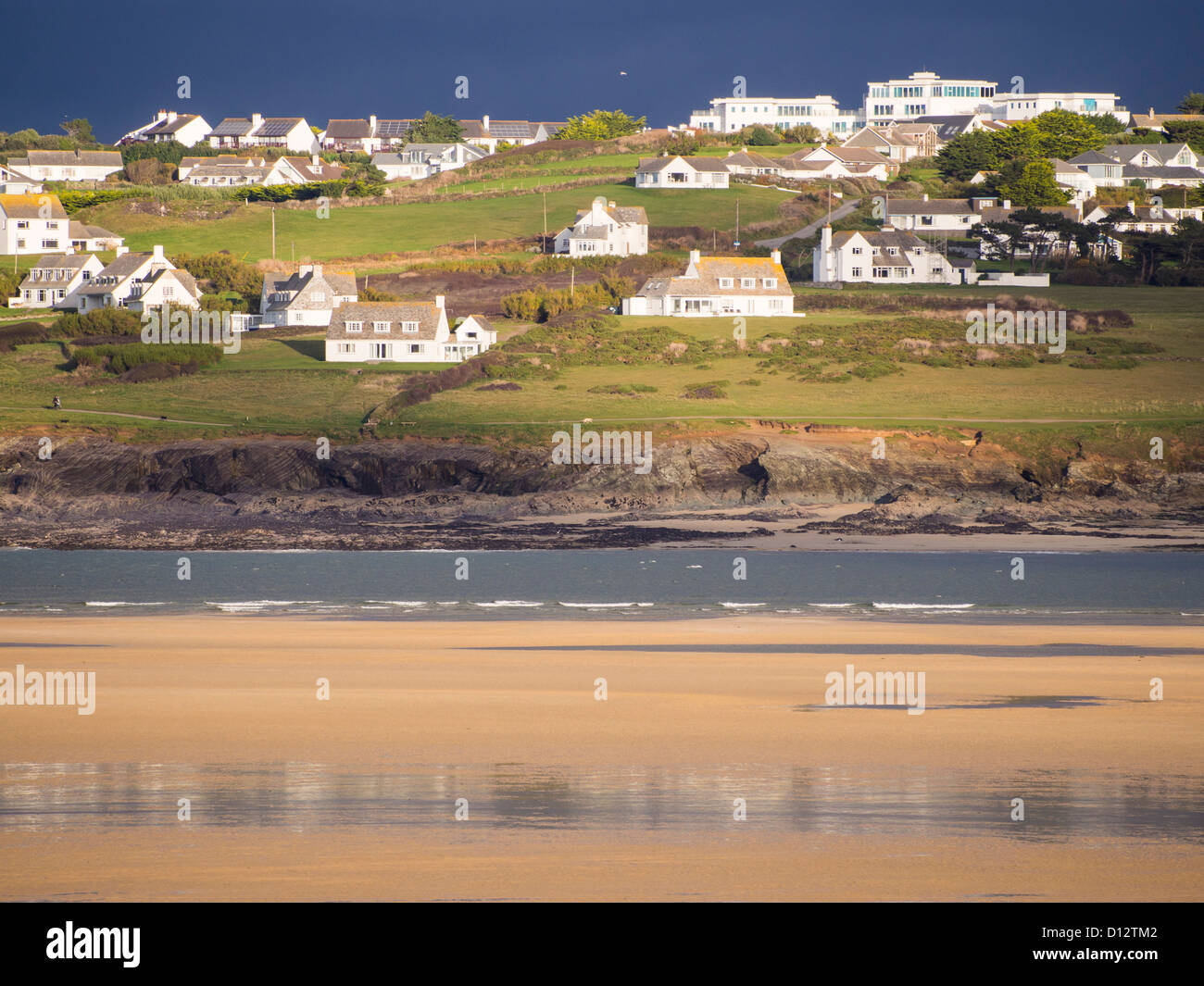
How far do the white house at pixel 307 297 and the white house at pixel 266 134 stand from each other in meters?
95.9

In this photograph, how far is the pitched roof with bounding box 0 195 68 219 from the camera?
102562mm

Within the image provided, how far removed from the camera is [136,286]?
8394cm

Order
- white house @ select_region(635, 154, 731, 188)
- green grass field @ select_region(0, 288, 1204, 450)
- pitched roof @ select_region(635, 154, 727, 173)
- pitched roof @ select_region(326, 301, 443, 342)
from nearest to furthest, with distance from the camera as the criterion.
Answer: green grass field @ select_region(0, 288, 1204, 450) → pitched roof @ select_region(326, 301, 443, 342) → white house @ select_region(635, 154, 731, 188) → pitched roof @ select_region(635, 154, 727, 173)

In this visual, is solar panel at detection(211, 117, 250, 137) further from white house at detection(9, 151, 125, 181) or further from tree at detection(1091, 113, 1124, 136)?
tree at detection(1091, 113, 1124, 136)

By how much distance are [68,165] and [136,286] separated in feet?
236

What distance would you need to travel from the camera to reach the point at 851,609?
31.2m

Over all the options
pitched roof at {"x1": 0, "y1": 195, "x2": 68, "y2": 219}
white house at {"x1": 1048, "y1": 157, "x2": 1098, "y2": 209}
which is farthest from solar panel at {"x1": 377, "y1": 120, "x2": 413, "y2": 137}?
white house at {"x1": 1048, "y1": 157, "x2": 1098, "y2": 209}

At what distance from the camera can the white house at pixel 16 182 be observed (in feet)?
414

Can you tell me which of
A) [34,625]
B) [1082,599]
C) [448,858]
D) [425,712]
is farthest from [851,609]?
[448,858]

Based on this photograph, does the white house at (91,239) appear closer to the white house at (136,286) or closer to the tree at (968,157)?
the white house at (136,286)

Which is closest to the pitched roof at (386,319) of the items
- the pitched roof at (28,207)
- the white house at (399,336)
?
the white house at (399,336)

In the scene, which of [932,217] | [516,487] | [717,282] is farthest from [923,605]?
[932,217]

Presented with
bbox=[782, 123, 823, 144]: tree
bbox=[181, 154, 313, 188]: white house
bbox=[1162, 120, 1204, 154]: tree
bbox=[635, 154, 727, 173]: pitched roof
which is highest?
bbox=[782, 123, 823, 144]: tree

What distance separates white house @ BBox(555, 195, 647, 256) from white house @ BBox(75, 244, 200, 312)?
27489 millimetres
